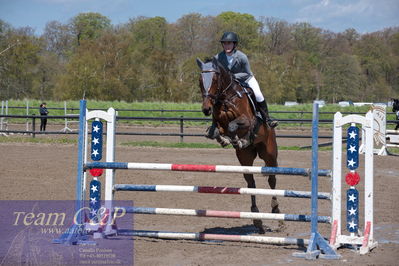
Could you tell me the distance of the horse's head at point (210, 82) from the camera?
634 cm

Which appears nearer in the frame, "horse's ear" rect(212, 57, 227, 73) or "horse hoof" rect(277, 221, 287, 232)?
"horse's ear" rect(212, 57, 227, 73)

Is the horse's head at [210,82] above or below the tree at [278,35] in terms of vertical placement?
below

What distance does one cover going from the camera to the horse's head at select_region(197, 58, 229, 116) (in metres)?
6.34

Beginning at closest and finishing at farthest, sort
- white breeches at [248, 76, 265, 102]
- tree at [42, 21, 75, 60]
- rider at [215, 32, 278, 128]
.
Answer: rider at [215, 32, 278, 128] < white breeches at [248, 76, 265, 102] < tree at [42, 21, 75, 60]

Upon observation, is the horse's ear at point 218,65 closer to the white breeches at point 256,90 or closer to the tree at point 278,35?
the white breeches at point 256,90

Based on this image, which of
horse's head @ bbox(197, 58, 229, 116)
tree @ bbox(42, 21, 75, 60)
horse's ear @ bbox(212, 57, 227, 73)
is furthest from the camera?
tree @ bbox(42, 21, 75, 60)

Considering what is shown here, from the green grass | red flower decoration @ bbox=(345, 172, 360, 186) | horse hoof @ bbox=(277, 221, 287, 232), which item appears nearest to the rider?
horse hoof @ bbox=(277, 221, 287, 232)

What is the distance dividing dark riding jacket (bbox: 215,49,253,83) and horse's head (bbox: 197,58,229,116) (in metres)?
0.61

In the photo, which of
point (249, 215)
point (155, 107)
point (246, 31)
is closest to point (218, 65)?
point (249, 215)

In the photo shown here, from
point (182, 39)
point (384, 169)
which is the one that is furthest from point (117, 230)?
point (182, 39)

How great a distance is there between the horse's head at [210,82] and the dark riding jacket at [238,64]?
0.61m

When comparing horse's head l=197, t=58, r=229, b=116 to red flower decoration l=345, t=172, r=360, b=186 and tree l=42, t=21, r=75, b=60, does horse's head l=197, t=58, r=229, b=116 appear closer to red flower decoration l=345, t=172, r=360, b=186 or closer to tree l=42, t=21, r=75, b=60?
red flower decoration l=345, t=172, r=360, b=186

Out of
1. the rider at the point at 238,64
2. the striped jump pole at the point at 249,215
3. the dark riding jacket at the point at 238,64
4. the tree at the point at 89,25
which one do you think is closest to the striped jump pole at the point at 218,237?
the striped jump pole at the point at 249,215

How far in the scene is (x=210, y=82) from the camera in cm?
652
